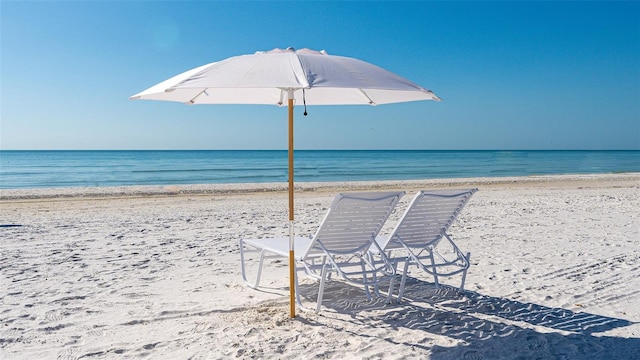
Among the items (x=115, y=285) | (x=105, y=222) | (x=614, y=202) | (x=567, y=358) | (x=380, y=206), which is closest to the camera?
(x=567, y=358)

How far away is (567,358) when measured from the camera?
3396 mm

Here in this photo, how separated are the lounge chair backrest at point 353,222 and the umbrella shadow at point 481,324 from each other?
495mm

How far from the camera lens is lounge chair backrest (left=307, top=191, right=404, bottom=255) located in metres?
4.18

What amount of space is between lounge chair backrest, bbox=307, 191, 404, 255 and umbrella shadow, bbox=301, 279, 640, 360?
495 millimetres

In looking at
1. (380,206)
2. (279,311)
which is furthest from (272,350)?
(380,206)

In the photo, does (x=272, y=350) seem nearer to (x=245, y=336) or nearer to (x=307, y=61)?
(x=245, y=336)

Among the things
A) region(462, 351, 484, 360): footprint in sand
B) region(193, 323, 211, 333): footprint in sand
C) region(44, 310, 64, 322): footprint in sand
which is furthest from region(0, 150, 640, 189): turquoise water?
region(462, 351, 484, 360): footprint in sand

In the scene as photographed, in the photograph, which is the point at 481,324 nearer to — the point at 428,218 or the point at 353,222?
the point at 428,218

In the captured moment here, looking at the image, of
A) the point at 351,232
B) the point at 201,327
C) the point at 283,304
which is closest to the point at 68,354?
the point at 201,327

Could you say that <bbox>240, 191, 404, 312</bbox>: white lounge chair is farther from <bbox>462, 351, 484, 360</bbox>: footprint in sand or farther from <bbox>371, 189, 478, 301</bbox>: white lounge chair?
<bbox>462, 351, 484, 360</bbox>: footprint in sand

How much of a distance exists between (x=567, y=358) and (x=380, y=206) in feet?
5.38

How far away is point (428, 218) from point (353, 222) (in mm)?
713

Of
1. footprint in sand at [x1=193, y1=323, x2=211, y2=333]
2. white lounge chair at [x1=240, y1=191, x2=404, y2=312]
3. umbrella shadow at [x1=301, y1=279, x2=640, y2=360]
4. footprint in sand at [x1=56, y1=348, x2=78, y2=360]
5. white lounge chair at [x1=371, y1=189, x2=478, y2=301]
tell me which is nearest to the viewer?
footprint in sand at [x1=56, y1=348, x2=78, y2=360]

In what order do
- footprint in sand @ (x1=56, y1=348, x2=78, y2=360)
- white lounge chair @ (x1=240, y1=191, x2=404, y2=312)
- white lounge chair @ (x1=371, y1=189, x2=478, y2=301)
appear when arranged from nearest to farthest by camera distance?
footprint in sand @ (x1=56, y1=348, x2=78, y2=360)
white lounge chair @ (x1=240, y1=191, x2=404, y2=312)
white lounge chair @ (x1=371, y1=189, x2=478, y2=301)
